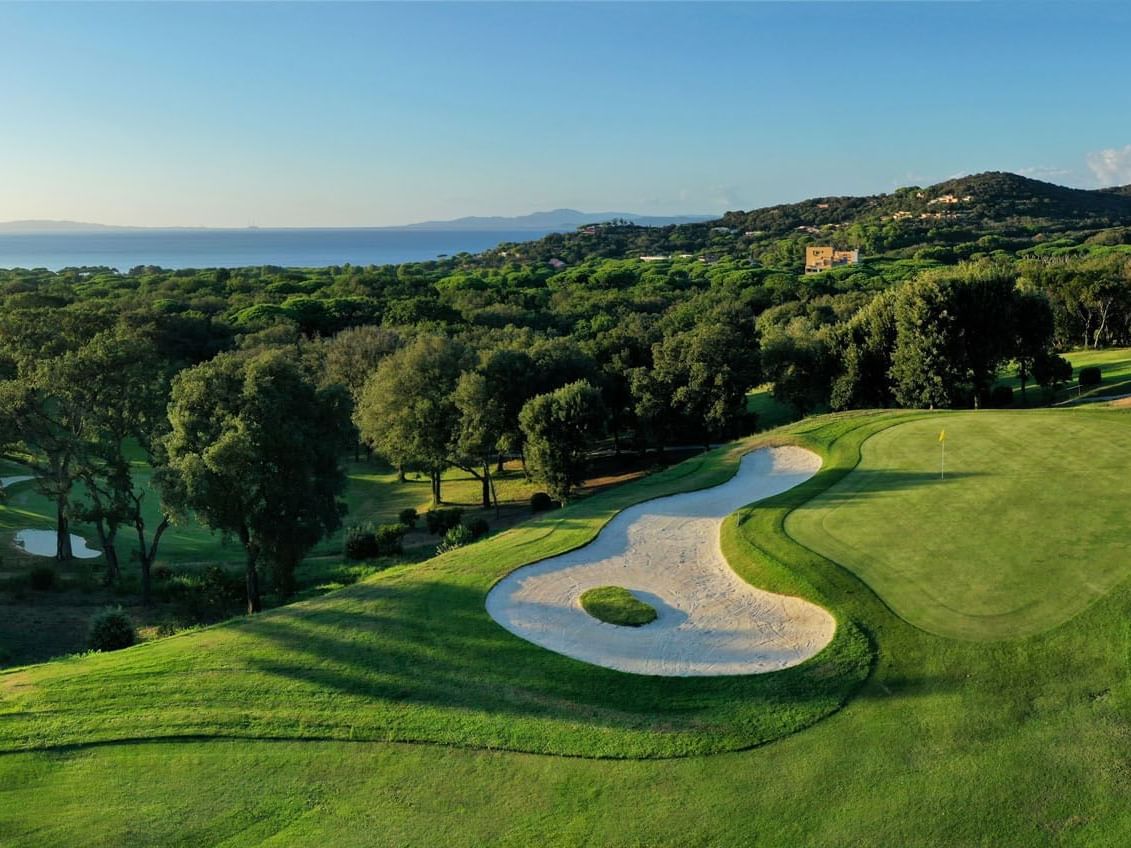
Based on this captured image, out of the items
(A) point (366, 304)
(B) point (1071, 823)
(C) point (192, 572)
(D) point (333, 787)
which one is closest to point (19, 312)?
(C) point (192, 572)

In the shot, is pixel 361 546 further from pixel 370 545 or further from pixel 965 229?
pixel 965 229

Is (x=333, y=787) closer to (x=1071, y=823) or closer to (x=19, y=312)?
(x=1071, y=823)

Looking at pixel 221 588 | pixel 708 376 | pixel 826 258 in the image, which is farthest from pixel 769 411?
pixel 826 258

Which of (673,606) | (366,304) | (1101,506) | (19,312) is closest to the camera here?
(673,606)

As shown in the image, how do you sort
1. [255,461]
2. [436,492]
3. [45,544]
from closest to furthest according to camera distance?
[255,461], [45,544], [436,492]

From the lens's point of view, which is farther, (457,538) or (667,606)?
(457,538)

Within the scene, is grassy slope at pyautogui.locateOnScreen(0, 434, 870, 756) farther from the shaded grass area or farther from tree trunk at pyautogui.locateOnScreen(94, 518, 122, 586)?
tree trunk at pyautogui.locateOnScreen(94, 518, 122, 586)

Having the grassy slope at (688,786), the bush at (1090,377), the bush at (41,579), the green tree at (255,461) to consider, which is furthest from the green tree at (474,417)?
the bush at (1090,377)

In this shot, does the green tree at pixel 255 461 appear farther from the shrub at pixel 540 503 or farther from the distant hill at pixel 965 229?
the distant hill at pixel 965 229
